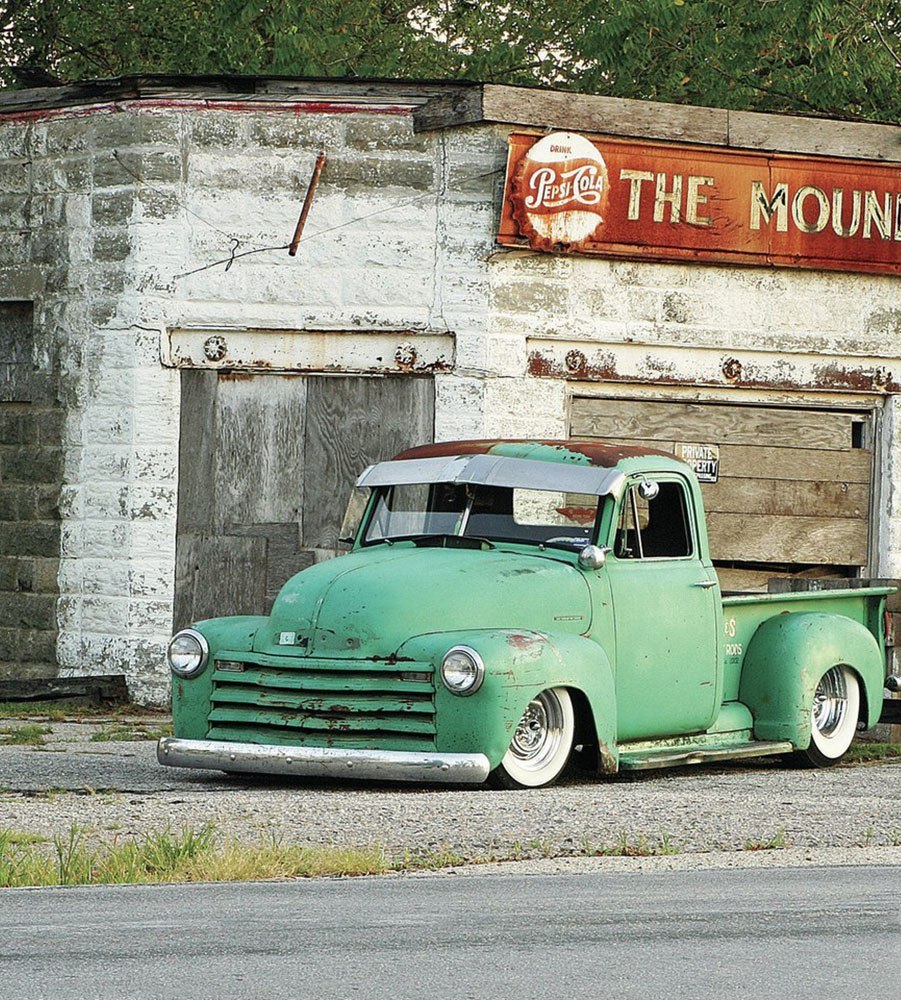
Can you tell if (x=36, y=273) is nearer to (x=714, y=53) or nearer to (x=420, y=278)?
(x=420, y=278)

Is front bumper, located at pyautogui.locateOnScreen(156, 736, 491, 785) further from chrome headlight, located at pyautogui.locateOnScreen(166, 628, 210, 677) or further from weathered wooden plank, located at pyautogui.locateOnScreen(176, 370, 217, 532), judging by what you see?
weathered wooden plank, located at pyautogui.locateOnScreen(176, 370, 217, 532)

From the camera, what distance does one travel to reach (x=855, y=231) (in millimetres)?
A: 16547

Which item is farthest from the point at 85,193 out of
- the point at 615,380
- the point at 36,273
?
the point at 615,380

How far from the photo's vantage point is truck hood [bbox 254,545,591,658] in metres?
9.83

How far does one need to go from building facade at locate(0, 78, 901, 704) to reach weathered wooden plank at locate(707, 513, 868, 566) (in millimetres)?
132

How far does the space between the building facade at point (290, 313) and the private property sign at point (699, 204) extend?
31mm

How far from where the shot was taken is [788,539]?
16.6 m

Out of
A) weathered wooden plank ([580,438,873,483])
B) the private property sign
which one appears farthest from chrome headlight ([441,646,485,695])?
weathered wooden plank ([580,438,873,483])

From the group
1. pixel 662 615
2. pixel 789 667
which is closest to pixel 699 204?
pixel 789 667

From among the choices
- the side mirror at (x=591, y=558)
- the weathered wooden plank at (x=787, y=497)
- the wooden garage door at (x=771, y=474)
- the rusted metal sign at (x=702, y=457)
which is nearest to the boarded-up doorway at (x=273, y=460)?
the wooden garage door at (x=771, y=474)

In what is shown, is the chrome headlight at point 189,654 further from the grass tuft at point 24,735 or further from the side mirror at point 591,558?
the grass tuft at point 24,735

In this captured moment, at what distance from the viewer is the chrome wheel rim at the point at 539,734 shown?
998 cm

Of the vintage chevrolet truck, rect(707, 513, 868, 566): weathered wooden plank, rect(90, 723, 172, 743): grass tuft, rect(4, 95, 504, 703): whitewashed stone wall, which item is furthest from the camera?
rect(707, 513, 868, 566): weathered wooden plank

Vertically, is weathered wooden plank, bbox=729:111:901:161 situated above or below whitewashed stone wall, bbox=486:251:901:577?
above
